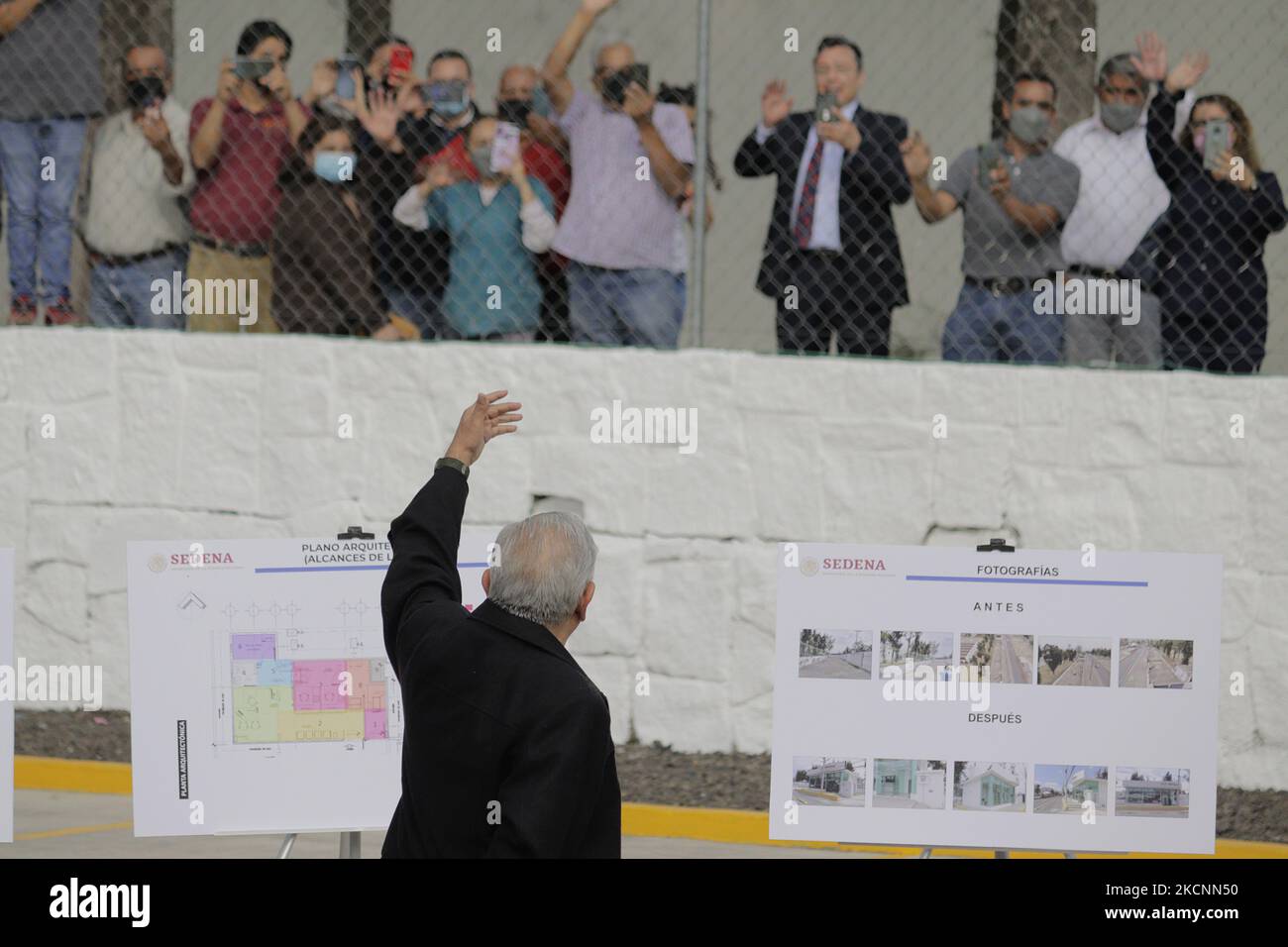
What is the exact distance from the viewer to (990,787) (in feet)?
20.7

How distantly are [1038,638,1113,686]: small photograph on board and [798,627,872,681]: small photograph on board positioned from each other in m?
0.59

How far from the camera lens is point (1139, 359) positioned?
9320 mm

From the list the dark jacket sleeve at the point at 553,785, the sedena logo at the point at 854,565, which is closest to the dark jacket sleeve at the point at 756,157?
the sedena logo at the point at 854,565

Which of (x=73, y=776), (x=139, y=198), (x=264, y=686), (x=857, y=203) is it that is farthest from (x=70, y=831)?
(x=857, y=203)

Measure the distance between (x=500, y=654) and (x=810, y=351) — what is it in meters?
5.75

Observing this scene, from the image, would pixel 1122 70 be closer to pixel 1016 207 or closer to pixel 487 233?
pixel 1016 207

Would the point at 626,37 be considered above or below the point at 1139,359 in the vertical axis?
above

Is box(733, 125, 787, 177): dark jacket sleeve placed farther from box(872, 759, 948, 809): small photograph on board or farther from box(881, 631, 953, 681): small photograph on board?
box(872, 759, 948, 809): small photograph on board

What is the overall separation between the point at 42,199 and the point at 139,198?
0.57m

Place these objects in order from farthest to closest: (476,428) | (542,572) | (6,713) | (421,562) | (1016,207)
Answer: (1016,207) < (6,713) < (476,428) < (421,562) < (542,572)

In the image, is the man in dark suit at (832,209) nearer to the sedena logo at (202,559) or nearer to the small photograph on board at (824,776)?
the small photograph on board at (824,776)

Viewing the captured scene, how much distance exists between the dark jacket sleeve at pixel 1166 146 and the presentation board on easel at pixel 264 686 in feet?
14.8
